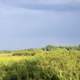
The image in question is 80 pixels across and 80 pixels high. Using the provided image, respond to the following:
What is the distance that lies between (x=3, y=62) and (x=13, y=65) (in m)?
1.21

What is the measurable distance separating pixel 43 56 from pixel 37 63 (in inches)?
35.4

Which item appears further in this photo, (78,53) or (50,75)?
(78,53)

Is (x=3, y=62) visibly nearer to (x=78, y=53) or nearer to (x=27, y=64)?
(x=27, y=64)

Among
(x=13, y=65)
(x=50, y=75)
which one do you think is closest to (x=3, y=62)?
(x=13, y=65)

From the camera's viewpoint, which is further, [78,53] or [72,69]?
[78,53]

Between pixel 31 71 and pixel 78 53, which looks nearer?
pixel 31 71

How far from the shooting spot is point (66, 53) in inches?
1414

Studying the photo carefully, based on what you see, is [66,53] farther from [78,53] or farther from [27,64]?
[27,64]

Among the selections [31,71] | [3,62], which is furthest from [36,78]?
[3,62]

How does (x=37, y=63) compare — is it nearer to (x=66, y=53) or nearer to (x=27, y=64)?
(x=27, y=64)

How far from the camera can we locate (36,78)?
32906 millimetres

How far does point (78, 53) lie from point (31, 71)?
13.8ft

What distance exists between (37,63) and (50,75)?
132 centimetres

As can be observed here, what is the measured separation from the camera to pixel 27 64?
3394 centimetres
